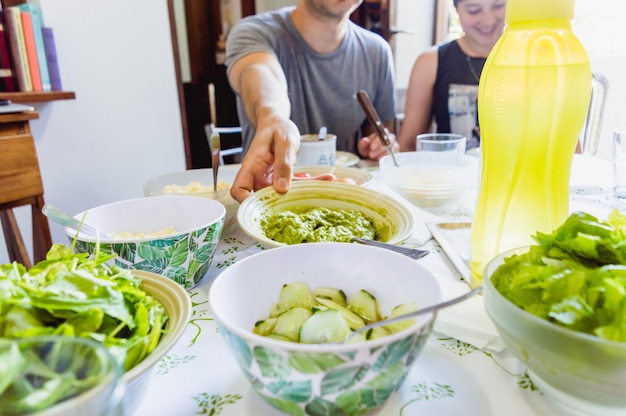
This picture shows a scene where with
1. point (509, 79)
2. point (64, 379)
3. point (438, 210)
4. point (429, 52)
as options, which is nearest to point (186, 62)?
point (429, 52)

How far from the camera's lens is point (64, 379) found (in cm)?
28

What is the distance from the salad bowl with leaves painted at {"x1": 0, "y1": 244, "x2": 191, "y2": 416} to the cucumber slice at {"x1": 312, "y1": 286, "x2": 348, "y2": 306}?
0.16 metres

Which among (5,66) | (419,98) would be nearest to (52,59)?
(5,66)

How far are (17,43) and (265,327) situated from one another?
6.48ft

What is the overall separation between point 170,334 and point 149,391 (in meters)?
0.10

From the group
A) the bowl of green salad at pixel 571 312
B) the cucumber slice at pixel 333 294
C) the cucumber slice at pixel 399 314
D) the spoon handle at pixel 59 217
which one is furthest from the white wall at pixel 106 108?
the bowl of green salad at pixel 571 312

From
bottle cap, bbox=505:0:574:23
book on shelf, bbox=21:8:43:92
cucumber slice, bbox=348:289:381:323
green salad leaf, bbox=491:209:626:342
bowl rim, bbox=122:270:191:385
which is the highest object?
book on shelf, bbox=21:8:43:92

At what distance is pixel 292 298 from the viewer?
52 centimetres

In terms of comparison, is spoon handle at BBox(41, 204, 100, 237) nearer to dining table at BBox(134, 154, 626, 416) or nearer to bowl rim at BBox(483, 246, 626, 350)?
dining table at BBox(134, 154, 626, 416)

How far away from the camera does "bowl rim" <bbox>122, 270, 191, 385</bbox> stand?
362mm

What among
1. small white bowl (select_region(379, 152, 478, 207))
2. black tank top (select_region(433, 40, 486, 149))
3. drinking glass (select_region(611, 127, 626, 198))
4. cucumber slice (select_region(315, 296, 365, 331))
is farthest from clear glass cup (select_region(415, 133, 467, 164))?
cucumber slice (select_region(315, 296, 365, 331))

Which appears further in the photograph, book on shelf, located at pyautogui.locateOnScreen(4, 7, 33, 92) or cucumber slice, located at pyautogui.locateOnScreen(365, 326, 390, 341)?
book on shelf, located at pyautogui.locateOnScreen(4, 7, 33, 92)

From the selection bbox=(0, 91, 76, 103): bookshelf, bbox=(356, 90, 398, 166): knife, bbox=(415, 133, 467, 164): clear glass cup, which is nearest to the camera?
bbox=(415, 133, 467, 164): clear glass cup

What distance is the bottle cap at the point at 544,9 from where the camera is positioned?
0.55 meters
